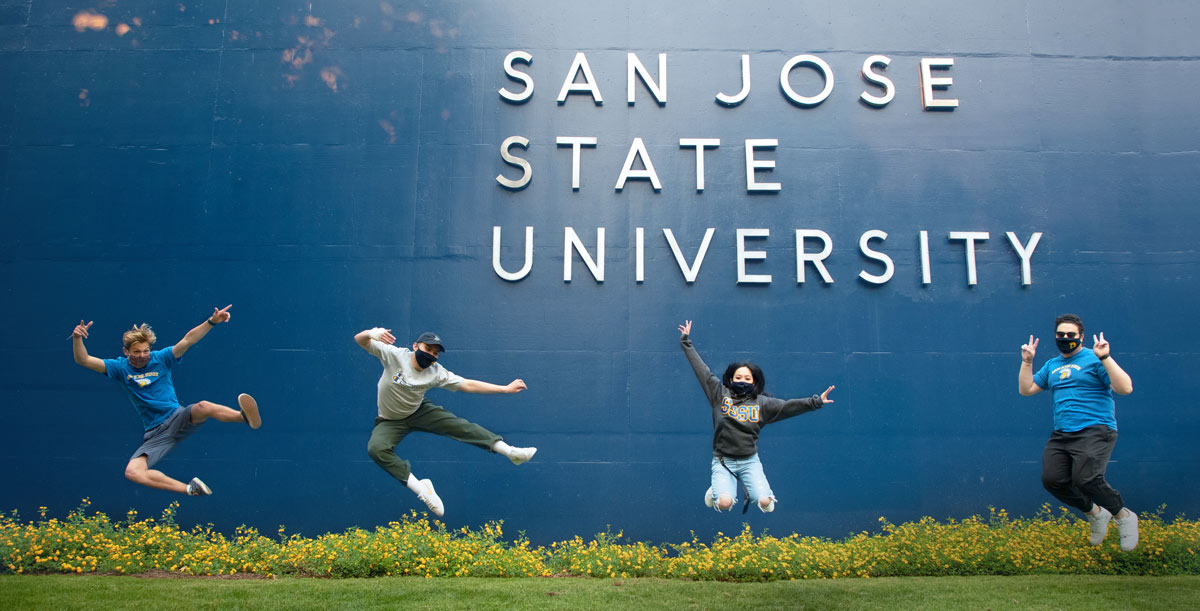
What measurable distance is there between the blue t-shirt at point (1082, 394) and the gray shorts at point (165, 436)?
7928mm

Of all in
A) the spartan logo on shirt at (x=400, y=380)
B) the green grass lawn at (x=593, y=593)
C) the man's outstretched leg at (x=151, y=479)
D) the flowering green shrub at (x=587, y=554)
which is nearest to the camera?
the green grass lawn at (x=593, y=593)

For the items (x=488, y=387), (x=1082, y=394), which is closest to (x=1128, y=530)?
(x=1082, y=394)

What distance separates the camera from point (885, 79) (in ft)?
35.4

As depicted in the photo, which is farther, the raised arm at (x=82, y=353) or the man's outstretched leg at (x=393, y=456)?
the man's outstretched leg at (x=393, y=456)

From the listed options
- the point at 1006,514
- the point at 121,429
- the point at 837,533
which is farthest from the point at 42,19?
the point at 1006,514

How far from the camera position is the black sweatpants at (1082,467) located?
24.5 ft

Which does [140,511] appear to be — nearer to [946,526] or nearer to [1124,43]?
[946,526]

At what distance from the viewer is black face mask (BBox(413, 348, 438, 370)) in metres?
8.11

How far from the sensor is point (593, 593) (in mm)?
8062

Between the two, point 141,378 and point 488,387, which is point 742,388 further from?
point 141,378

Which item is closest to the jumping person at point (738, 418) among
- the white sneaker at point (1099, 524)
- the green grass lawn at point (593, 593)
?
the green grass lawn at point (593, 593)

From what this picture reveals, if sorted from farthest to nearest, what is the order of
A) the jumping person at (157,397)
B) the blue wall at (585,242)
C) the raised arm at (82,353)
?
the blue wall at (585,242), the jumping person at (157,397), the raised arm at (82,353)

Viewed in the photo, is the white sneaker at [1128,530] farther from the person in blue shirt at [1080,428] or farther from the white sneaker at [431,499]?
the white sneaker at [431,499]

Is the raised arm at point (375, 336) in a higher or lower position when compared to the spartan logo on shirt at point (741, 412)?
higher
